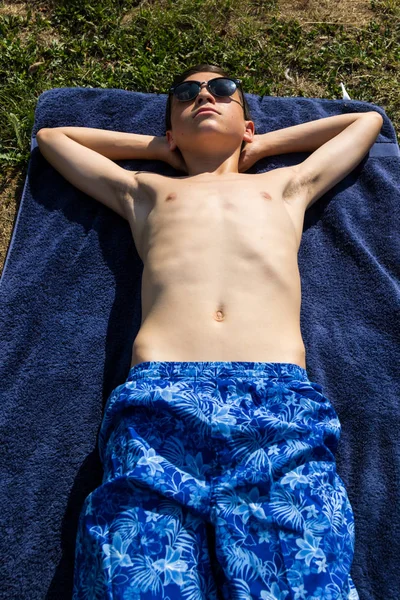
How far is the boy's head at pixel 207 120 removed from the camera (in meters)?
3.11

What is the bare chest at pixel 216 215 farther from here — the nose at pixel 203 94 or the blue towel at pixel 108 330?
the nose at pixel 203 94

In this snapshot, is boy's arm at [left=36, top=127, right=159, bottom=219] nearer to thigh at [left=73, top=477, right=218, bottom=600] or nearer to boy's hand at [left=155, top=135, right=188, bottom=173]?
boy's hand at [left=155, top=135, right=188, bottom=173]

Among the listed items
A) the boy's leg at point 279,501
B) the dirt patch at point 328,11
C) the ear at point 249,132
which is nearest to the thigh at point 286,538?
the boy's leg at point 279,501

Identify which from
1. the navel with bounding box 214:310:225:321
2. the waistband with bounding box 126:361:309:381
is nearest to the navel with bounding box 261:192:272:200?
the navel with bounding box 214:310:225:321

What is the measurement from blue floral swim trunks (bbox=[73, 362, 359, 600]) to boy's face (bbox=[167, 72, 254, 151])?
1.49 metres

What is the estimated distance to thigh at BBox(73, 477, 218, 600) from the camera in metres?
1.87

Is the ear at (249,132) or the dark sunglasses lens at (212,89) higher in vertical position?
the dark sunglasses lens at (212,89)

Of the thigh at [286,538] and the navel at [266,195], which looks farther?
the navel at [266,195]

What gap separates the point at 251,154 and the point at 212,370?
65.9 inches

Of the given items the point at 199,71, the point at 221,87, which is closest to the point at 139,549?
the point at 221,87

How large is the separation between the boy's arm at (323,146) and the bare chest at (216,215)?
0.45ft

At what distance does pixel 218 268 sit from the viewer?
2697 mm

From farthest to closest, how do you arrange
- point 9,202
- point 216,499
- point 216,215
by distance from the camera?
1. point 9,202
2. point 216,215
3. point 216,499

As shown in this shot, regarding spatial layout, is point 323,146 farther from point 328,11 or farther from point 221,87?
point 328,11
